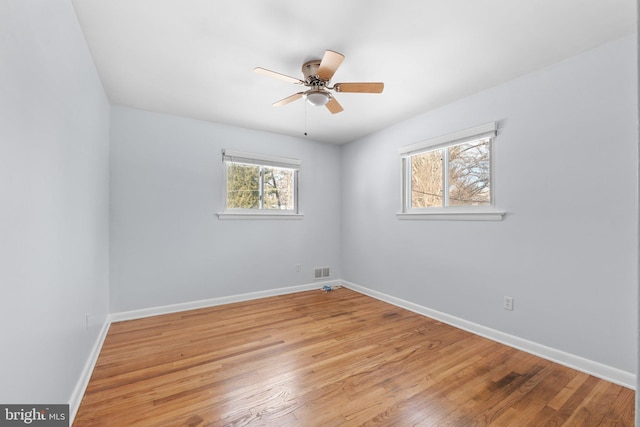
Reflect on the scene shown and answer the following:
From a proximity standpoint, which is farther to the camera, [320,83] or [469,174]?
[469,174]

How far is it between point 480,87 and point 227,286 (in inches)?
147

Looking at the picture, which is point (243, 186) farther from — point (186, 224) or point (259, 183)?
point (186, 224)

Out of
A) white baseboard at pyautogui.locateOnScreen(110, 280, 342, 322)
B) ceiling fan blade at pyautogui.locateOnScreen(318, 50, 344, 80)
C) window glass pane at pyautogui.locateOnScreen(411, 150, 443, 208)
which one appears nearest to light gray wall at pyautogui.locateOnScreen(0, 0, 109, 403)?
white baseboard at pyautogui.locateOnScreen(110, 280, 342, 322)

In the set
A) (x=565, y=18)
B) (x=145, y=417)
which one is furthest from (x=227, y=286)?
(x=565, y=18)

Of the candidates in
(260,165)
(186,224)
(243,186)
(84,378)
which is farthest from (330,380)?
(260,165)

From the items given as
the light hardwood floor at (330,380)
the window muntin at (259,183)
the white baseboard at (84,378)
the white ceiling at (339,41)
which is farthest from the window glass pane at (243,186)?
the white baseboard at (84,378)

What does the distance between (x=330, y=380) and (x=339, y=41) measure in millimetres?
2444

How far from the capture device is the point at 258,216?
395 cm

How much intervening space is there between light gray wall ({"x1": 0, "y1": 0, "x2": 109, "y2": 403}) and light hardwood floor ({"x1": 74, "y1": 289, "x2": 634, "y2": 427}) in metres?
0.44

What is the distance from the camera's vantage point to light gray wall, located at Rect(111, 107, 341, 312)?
3141 mm

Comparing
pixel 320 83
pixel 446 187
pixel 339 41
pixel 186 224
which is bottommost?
pixel 186 224

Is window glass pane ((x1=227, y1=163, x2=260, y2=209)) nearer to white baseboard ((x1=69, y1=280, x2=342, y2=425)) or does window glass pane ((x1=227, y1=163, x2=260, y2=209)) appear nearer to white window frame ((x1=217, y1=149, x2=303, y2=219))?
white window frame ((x1=217, y1=149, x2=303, y2=219))

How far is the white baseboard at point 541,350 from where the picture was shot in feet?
6.36

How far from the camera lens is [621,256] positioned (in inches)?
76.9
